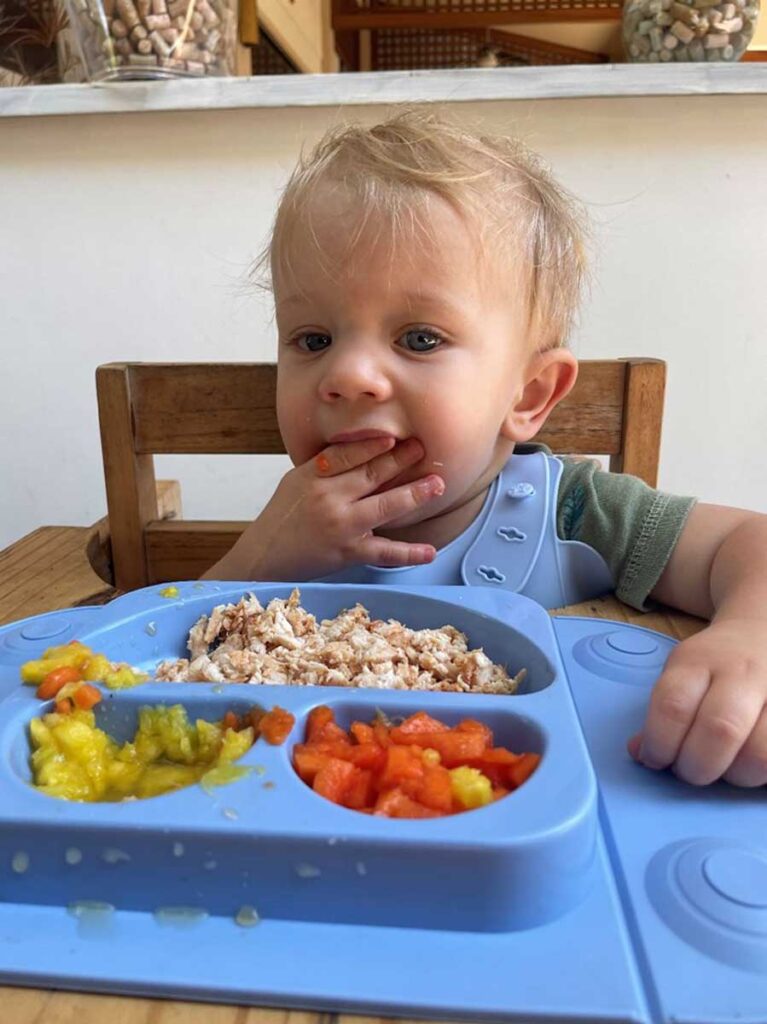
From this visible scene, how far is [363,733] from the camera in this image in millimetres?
370

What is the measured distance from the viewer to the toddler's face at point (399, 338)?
614 millimetres

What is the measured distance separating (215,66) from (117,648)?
972 millimetres

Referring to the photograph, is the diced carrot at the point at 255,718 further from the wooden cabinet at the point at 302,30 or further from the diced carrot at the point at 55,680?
the wooden cabinet at the point at 302,30

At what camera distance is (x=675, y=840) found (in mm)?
324

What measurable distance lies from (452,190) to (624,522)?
30 cm

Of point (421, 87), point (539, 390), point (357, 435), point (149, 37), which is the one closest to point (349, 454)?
point (357, 435)

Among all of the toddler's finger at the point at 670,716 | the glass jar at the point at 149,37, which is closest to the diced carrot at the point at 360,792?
the toddler's finger at the point at 670,716

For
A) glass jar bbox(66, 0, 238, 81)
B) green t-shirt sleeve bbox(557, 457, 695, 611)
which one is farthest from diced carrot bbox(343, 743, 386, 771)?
glass jar bbox(66, 0, 238, 81)

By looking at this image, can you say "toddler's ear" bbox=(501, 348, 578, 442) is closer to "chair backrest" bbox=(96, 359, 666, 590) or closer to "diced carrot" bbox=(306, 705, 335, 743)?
"chair backrest" bbox=(96, 359, 666, 590)

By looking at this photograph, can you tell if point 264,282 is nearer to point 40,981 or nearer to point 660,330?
point 660,330

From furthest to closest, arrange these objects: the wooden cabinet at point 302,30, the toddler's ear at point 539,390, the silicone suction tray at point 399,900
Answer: the wooden cabinet at point 302,30 → the toddler's ear at point 539,390 → the silicone suction tray at point 399,900

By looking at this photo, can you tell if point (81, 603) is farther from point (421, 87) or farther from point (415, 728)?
point (421, 87)

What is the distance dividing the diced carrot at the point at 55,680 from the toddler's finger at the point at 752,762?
0.32 meters

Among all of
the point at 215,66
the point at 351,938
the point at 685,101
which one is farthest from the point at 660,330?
the point at 351,938
